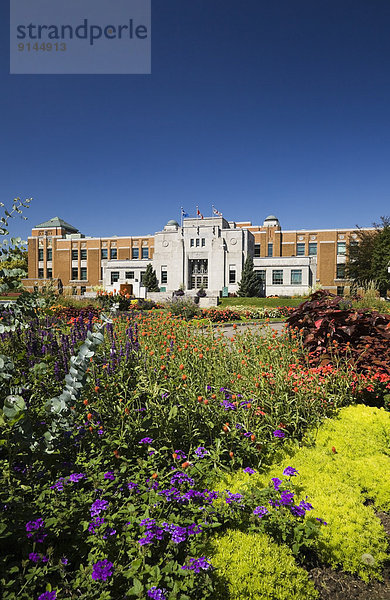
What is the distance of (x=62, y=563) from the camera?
5.66ft

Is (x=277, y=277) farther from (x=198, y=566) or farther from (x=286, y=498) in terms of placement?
(x=198, y=566)

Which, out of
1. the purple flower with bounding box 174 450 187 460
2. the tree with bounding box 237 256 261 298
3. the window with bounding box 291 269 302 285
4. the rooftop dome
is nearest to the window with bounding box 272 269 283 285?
the window with bounding box 291 269 302 285

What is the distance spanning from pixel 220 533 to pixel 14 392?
1837mm

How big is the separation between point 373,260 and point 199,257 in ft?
71.1

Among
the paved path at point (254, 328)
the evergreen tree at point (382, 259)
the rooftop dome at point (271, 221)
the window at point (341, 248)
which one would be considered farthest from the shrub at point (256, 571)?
the rooftop dome at point (271, 221)

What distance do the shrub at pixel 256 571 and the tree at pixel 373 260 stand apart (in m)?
29.1

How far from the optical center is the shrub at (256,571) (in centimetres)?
184

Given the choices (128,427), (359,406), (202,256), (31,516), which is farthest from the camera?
(202,256)

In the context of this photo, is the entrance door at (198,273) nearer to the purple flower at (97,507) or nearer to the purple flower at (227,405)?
the purple flower at (227,405)

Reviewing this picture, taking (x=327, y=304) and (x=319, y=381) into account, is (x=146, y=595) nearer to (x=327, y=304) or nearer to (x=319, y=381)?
(x=319, y=381)

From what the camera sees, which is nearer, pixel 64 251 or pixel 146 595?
pixel 146 595

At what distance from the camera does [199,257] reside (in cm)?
4494

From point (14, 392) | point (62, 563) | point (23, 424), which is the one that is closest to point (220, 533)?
point (62, 563)

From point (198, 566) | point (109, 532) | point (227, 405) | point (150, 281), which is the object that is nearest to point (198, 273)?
point (150, 281)
